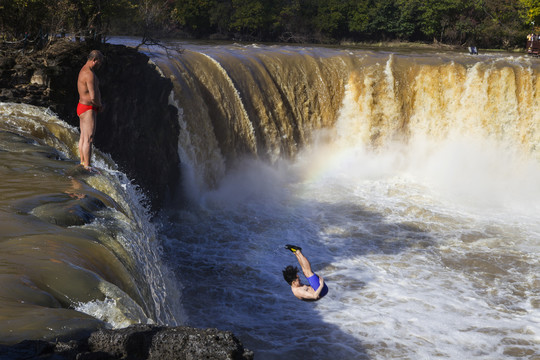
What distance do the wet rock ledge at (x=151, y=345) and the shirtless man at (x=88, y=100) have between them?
155 inches

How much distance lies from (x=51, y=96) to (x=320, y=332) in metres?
5.20

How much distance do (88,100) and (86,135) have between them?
1.38 ft

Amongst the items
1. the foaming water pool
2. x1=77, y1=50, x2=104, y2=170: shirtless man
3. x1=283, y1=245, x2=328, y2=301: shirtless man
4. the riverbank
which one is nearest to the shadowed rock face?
the riverbank

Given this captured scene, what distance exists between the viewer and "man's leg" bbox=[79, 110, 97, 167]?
700 cm

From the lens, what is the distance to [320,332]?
8.20 metres

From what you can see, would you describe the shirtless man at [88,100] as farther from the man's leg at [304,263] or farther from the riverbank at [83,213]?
the man's leg at [304,263]

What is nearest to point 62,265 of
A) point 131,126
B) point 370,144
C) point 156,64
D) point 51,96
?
point 51,96

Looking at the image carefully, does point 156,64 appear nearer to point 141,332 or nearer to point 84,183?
point 84,183

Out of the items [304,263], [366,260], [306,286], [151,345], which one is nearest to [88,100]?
[304,263]

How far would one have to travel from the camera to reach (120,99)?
1073 centimetres

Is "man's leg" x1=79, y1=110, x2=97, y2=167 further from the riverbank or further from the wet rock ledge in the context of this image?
the wet rock ledge

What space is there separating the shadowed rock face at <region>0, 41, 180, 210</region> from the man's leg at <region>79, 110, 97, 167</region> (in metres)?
2.17

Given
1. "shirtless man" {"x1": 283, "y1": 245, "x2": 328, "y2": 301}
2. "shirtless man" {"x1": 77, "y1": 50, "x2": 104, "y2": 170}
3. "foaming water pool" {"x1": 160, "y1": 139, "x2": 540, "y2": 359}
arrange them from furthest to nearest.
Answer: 1. "foaming water pool" {"x1": 160, "y1": 139, "x2": 540, "y2": 359}
2. "shirtless man" {"x1": 77, "y1": 50, "x2": 104, "y2": 170}
3. "shirtless man" {"x1": 283, "y1": 245, "x2": 328, "y2": 301}

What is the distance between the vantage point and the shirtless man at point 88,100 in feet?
22.7
